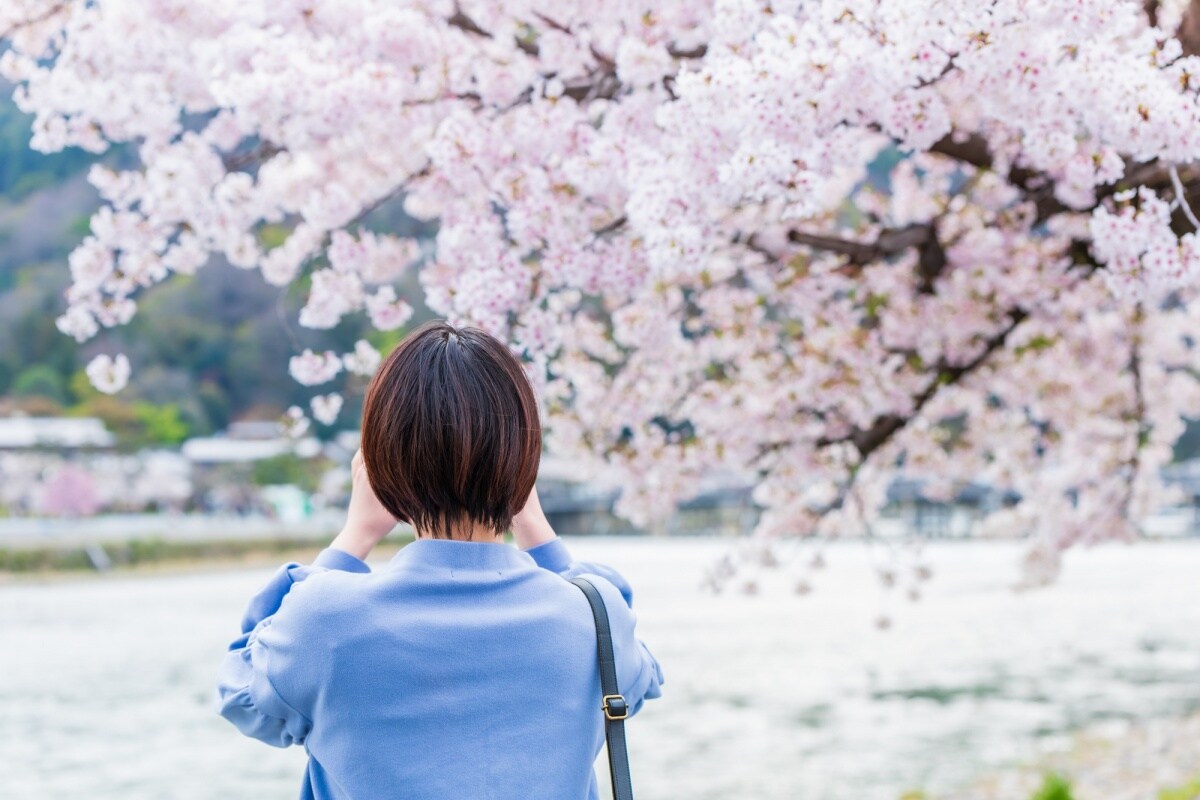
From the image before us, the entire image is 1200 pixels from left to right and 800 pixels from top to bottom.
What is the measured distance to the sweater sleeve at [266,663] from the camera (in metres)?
1.10

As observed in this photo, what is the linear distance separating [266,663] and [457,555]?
19 cm

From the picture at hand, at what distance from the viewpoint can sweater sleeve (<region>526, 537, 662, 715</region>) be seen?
3.94 feet

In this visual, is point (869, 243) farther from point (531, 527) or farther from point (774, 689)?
point (774, 689)

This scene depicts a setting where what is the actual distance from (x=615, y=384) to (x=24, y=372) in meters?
49.0

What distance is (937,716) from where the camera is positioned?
11.6m

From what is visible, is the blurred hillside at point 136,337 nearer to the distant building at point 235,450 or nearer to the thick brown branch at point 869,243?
the distant building at point 235,450

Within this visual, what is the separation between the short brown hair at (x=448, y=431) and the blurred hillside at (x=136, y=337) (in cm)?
4402

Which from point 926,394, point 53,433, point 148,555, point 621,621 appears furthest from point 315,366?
point 53,433

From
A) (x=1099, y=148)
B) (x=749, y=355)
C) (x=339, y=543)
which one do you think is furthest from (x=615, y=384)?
(x=339, y=543)

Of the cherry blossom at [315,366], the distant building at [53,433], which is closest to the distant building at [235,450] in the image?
the distant building at [53,433]

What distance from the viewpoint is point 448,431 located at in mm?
1124

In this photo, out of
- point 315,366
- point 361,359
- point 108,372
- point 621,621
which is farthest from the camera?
point 108,372

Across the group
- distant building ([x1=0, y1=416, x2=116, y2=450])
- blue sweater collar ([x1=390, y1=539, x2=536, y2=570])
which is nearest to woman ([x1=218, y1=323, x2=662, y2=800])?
blue sweater collar ([x1=390, y1=539, x2=536, y2=570])

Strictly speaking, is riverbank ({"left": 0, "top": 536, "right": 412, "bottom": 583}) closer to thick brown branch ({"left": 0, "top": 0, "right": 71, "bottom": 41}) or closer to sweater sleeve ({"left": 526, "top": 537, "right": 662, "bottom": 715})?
thick brown branch ({"left": 0, "top": 0, "right": 71, "bottom": 41})
